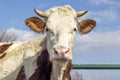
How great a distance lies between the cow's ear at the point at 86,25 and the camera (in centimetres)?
760

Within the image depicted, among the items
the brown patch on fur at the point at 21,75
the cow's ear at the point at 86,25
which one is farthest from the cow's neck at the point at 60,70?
the cow's ear at the point at 86,25

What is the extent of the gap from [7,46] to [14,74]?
898 millimetres

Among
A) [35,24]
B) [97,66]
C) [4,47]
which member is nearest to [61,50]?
[35,24]

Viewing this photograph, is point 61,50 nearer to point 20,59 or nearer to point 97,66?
point 20,59

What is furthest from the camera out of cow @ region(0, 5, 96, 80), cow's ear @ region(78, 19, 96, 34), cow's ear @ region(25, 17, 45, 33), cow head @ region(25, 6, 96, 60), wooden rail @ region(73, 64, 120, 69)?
wooden rail @ region(73, 64, 120, 69)

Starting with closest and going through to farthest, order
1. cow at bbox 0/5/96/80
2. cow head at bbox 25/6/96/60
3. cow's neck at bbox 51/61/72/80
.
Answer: cow head at bbox 25/6/96/60
cow at bbox 0/5/96/80
cow's neck at bbox 51/61/72/80

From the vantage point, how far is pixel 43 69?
711 cm

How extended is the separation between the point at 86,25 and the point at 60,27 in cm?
102

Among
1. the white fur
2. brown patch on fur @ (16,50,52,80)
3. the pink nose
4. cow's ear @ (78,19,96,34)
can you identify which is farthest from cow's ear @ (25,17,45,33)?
the pink nose

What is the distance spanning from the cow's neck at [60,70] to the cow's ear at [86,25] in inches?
28.5

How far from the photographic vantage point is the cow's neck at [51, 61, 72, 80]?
690 centimetres

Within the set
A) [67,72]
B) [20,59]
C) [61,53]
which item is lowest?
[67,72]

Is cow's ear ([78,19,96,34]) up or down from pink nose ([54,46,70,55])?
up

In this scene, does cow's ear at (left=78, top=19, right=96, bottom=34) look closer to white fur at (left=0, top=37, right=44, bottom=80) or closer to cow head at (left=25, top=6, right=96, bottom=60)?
cow head at (left=25, top=6, right=96, bottom=60)
